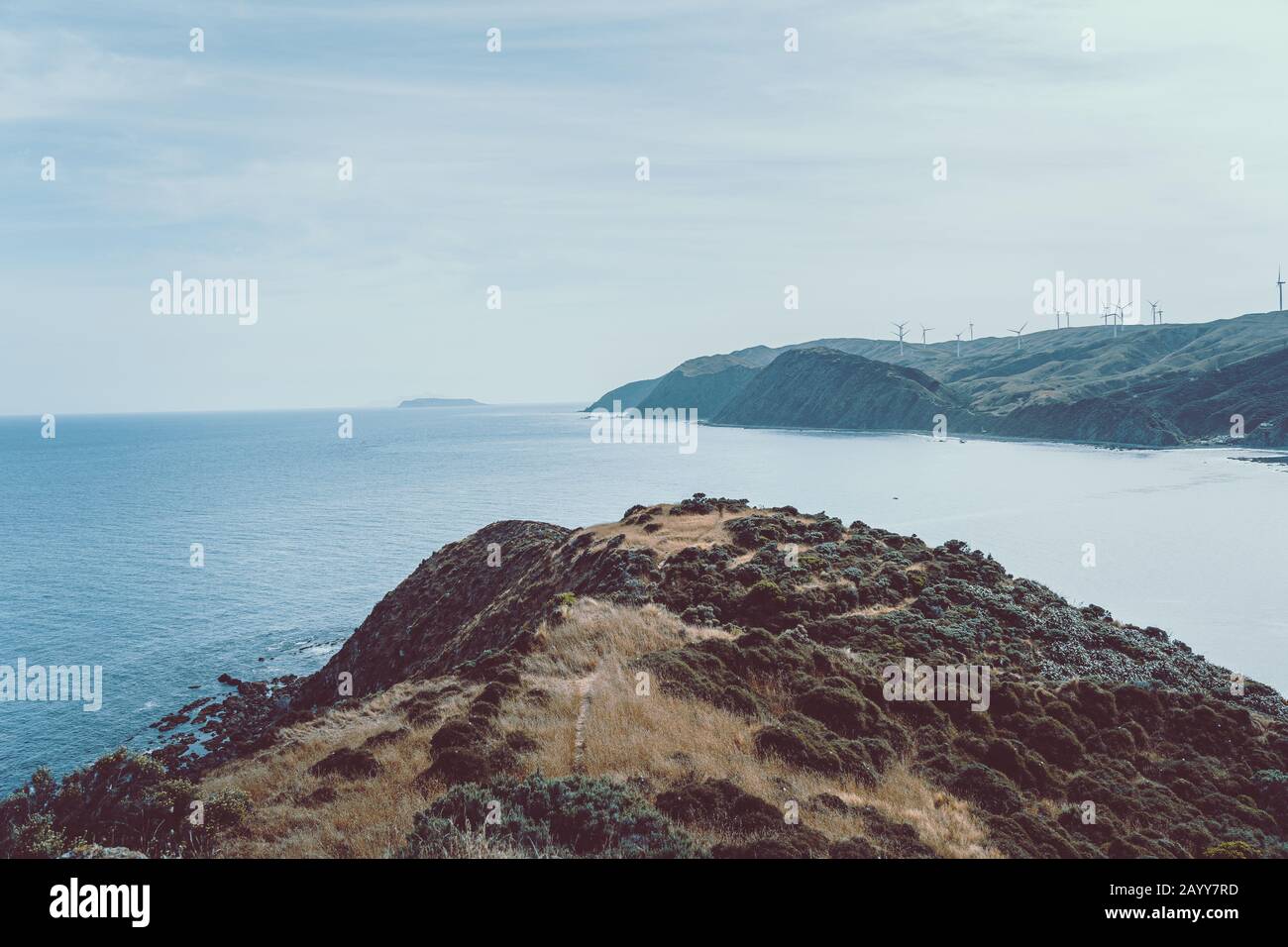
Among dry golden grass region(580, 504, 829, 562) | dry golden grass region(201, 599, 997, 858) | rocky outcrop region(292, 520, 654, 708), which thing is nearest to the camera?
dry golden grass region(201, 599, 997, 858)

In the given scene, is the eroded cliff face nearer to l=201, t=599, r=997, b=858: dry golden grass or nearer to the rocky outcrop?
l=201, t=599, r=997, b=858: dry golden grass

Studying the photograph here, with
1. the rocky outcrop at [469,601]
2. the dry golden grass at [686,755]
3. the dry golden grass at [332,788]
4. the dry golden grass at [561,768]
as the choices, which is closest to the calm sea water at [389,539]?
the rocky outcrop at [469,601]

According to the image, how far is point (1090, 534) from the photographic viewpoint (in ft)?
265

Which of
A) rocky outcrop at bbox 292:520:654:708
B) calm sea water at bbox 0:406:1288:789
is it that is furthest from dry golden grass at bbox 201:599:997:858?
calm sea water at bbox 0:406:1288:789

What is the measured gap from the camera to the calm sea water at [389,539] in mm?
51375

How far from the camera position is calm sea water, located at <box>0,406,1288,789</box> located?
51.4 m

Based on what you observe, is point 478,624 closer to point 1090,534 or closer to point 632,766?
point 632,766

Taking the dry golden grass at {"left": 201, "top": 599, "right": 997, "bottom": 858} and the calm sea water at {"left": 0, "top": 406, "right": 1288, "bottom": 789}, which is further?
the calm sea water at {"left": 0, "top": 406, "right": 1288, "bottom": 789}

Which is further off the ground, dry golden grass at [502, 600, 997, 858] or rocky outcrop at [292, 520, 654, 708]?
dry golden grass at [502, 600, 997, 858]

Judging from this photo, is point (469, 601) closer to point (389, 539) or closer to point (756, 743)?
point (756, 743)
